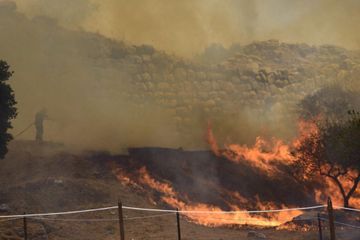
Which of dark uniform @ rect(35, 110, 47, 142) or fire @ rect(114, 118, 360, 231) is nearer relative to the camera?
fire @ rect(114, 118, 360, 231)

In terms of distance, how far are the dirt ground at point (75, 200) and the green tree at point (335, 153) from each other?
22.3 ft

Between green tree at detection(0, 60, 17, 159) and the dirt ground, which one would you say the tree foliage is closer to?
the dirt ground

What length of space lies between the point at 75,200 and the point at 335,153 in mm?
21077

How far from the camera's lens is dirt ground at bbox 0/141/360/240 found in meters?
27.4

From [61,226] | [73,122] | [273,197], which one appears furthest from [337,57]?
Result: [61,226]

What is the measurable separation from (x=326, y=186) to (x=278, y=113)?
13.9 meters

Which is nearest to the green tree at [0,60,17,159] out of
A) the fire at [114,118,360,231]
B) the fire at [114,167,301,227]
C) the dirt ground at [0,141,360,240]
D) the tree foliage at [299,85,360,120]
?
the dirt ground at [0,141,360,240]

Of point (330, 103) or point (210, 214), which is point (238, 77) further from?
point (210, 214)

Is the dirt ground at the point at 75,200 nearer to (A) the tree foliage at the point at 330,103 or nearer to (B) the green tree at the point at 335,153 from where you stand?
(B) the green tree at the point at 335,153

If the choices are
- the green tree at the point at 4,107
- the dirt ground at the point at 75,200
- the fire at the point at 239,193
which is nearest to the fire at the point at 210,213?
the fire at the point at 239,193

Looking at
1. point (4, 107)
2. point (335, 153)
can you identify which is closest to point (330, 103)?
point (335, 153)

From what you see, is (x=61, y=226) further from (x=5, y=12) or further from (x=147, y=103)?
(x=5, y=12)

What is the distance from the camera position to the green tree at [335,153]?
109 feet

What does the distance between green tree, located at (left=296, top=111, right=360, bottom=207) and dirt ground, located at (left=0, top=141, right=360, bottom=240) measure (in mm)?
6795
